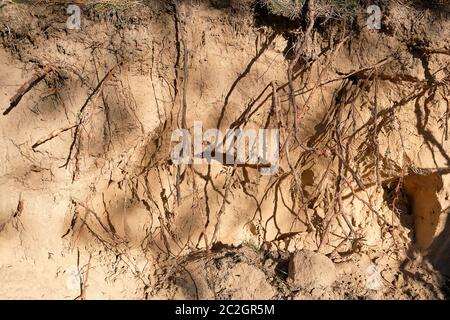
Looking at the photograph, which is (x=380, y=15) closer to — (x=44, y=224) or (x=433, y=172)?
(x=433, y=172)

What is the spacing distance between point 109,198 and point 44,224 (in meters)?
0.49

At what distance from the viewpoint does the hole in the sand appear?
12.6 ft

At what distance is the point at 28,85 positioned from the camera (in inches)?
134

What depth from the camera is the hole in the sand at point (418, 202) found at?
12.6 feet

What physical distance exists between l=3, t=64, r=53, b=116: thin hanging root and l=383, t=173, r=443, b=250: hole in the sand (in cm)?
276

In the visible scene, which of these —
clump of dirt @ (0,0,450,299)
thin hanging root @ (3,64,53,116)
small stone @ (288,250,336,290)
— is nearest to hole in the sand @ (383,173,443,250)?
clump of dirt @ (0,0,450,299)

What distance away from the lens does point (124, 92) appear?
140 inches

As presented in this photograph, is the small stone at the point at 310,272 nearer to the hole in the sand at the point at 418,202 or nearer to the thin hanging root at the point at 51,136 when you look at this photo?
the hole in the sand at the point at 418,202

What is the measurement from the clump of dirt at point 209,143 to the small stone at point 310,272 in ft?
0.08

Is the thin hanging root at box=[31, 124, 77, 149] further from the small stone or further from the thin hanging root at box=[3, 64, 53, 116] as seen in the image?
the small stone

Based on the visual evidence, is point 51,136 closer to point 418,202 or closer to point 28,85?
point 28,85

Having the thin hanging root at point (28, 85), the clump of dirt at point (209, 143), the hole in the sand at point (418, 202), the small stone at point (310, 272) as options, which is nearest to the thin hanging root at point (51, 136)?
the clump of dirt at point (209, 143)

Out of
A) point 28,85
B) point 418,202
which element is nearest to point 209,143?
point 28,85

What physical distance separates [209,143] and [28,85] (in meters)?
1.35
